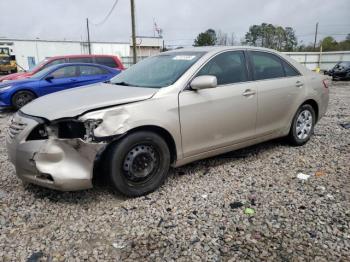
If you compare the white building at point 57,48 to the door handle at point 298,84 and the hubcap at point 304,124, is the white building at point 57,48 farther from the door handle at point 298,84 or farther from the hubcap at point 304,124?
the door handle at point 298,84

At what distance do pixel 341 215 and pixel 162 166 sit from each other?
187 cm

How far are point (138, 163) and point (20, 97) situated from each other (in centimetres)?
696

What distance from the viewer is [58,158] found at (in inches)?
123

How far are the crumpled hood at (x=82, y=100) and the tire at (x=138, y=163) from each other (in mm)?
407

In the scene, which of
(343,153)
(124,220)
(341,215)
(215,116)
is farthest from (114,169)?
(343,153)

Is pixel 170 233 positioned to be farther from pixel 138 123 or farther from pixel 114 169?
pixel 138 123

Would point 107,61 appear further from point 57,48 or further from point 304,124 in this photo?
point 57,48

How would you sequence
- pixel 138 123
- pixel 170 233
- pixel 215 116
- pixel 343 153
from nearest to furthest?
pixel 170 233 < pixel 138 123 < pixel 215 116 < pixel 343 153

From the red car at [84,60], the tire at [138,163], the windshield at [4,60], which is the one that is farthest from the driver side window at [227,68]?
the windshield at [4,60]

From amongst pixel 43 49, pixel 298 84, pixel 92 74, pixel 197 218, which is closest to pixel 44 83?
pixel 92 74

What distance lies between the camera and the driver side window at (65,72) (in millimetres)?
9352

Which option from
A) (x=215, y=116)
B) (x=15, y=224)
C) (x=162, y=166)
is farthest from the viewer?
(x=215, y=116)

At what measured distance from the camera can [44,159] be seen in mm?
3119

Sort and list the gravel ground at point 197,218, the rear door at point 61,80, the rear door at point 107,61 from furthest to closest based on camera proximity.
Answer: the rear door at point 107,61 < the rear door at point 61,80 < the gravel ground at point 197,218
